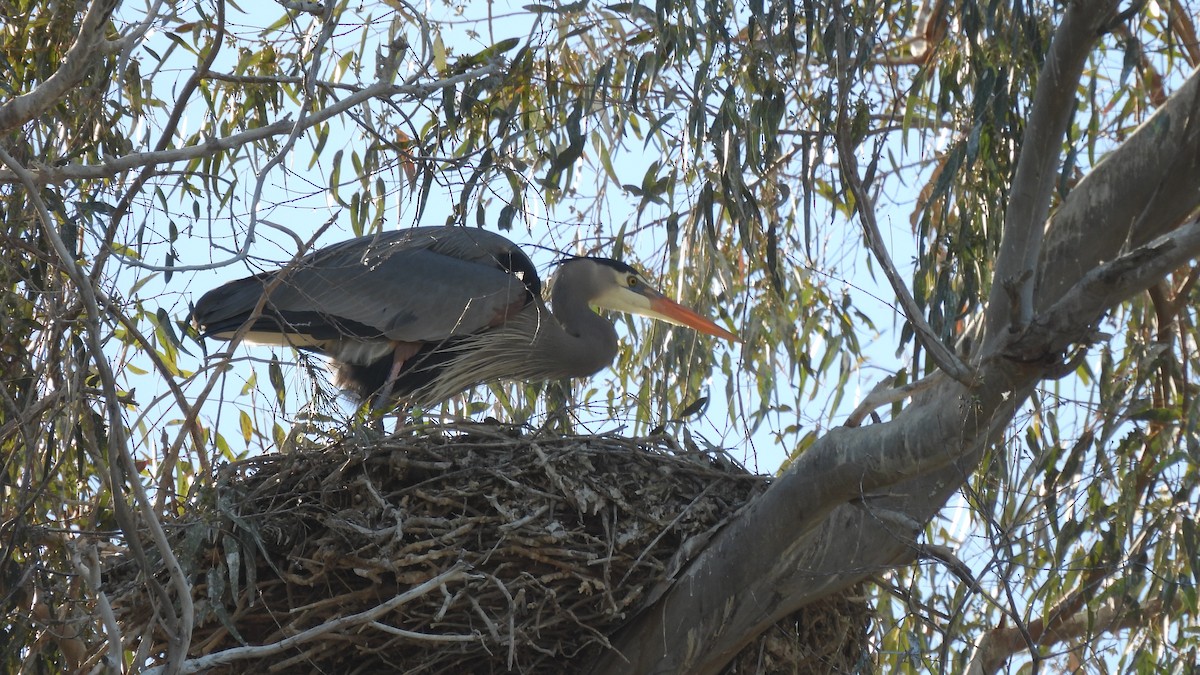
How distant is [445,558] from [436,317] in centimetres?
197

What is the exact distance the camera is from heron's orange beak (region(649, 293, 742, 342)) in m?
4.74

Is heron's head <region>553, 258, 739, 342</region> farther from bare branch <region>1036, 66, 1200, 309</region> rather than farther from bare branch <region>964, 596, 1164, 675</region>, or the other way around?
bare branch <region>1036, 66, 1200, 309</region>

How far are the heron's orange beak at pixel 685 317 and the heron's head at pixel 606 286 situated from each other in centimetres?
10

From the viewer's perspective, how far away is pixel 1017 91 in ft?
12.3

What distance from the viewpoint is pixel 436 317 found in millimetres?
4945

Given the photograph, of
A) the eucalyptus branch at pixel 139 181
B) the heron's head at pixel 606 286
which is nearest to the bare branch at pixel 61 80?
the eucalyptus branch at pixel 139 181

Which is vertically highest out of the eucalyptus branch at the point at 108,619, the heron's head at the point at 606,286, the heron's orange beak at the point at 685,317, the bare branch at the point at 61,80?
the heron's head at the point at 606,286

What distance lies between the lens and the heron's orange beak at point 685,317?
4742 mm

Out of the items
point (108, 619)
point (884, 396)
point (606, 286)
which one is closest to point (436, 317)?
point (606, 286)

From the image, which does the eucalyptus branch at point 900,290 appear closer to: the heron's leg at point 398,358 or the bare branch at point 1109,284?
the bare branch at point 1109,284

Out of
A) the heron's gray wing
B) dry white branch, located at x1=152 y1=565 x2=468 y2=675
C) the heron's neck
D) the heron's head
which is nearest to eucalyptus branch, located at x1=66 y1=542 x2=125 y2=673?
dry white branch, located at x1=152 y1=565 x2=468 y2=675

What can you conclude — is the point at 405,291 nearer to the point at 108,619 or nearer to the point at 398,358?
the point at 398,358

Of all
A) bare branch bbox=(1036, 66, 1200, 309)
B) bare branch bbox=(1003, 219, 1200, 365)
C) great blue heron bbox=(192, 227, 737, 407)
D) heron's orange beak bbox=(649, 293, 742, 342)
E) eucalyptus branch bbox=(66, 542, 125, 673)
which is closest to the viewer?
bare branch bbox=(1003, 219, 1200, 365)

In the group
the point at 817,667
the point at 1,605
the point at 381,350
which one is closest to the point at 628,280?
the point at 381,350
